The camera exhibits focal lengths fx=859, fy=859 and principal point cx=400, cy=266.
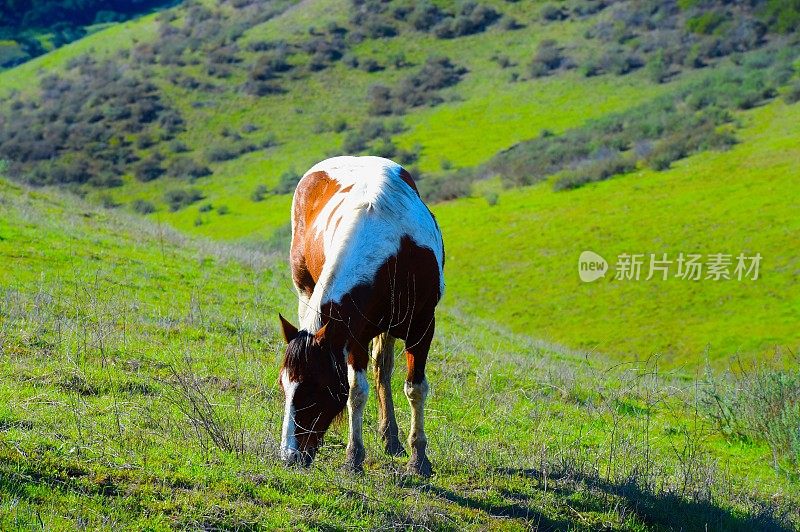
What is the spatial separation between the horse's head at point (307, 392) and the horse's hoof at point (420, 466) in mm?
1065

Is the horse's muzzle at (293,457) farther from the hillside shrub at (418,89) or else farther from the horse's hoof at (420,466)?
the hillside shrub at (418,89)

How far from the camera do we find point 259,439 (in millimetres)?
7066

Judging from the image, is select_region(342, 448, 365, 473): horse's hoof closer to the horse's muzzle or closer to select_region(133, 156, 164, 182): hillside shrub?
the horse's muzzle

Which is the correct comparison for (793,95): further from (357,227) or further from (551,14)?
(357,227)

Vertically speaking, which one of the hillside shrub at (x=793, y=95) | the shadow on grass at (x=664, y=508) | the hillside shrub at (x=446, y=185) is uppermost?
the shadow on grass at (x=664, y=508)

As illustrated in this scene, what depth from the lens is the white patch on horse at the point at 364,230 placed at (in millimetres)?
6711

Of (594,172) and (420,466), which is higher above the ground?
(420,466)

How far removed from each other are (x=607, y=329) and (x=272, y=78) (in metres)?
56.8

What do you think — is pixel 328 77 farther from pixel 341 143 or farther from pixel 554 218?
pixel 554 218

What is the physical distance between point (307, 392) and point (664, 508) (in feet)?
10.7

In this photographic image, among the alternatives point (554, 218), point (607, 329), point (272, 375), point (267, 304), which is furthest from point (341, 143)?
point (272, 375)

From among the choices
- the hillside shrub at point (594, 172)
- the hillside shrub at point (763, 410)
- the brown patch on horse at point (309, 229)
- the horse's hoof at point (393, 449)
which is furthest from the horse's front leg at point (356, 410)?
the hillside shrub at point (594, 172)

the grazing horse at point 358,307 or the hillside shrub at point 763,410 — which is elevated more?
the grazing horse at point 358,307

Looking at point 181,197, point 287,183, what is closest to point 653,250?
point 287,183
